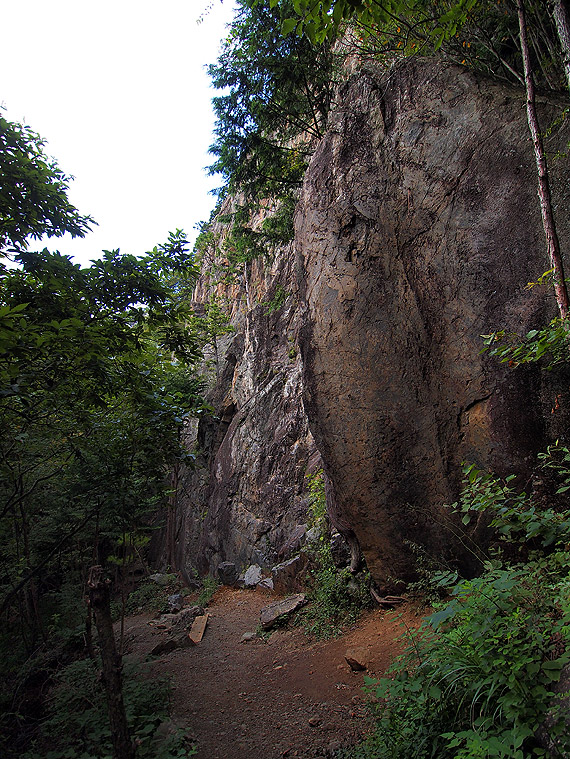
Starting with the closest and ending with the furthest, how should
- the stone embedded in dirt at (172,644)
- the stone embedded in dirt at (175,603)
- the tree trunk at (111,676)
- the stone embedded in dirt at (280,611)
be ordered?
the tree trunk at (111,676) → the stone embedded in dirt at (280,611) → the stone embedded in dirt at (172,644) → the stone embedded in dirt at (175,603)

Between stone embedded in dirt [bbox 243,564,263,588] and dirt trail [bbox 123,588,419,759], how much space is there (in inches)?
Result: 134

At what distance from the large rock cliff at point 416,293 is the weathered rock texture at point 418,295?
0.02m

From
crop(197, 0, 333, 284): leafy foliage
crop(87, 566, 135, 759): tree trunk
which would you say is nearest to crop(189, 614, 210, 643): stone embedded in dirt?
crop(87, 566, 135, 759): tree trunk

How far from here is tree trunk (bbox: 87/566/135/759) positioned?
11.3 feet

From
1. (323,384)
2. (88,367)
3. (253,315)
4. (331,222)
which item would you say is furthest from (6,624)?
(253,315)

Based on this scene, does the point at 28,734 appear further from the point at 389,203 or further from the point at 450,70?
the point at 450,70

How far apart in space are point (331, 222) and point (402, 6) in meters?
4.32

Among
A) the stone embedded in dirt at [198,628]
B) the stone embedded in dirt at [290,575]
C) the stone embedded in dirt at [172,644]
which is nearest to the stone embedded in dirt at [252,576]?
the stone embedded in dirt at [290,575]

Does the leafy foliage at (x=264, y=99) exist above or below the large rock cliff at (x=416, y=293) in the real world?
above

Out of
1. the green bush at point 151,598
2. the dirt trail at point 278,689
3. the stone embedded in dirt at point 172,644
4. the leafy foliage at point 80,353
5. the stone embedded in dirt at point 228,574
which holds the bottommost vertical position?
the green bush at point 151,598

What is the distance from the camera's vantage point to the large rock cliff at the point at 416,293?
5121mm

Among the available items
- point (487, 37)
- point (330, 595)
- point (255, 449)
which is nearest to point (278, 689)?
point (330, 595)

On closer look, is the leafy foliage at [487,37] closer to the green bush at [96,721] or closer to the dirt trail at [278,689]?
the dirt trail at [278,689]

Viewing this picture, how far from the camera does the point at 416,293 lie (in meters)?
6.05
